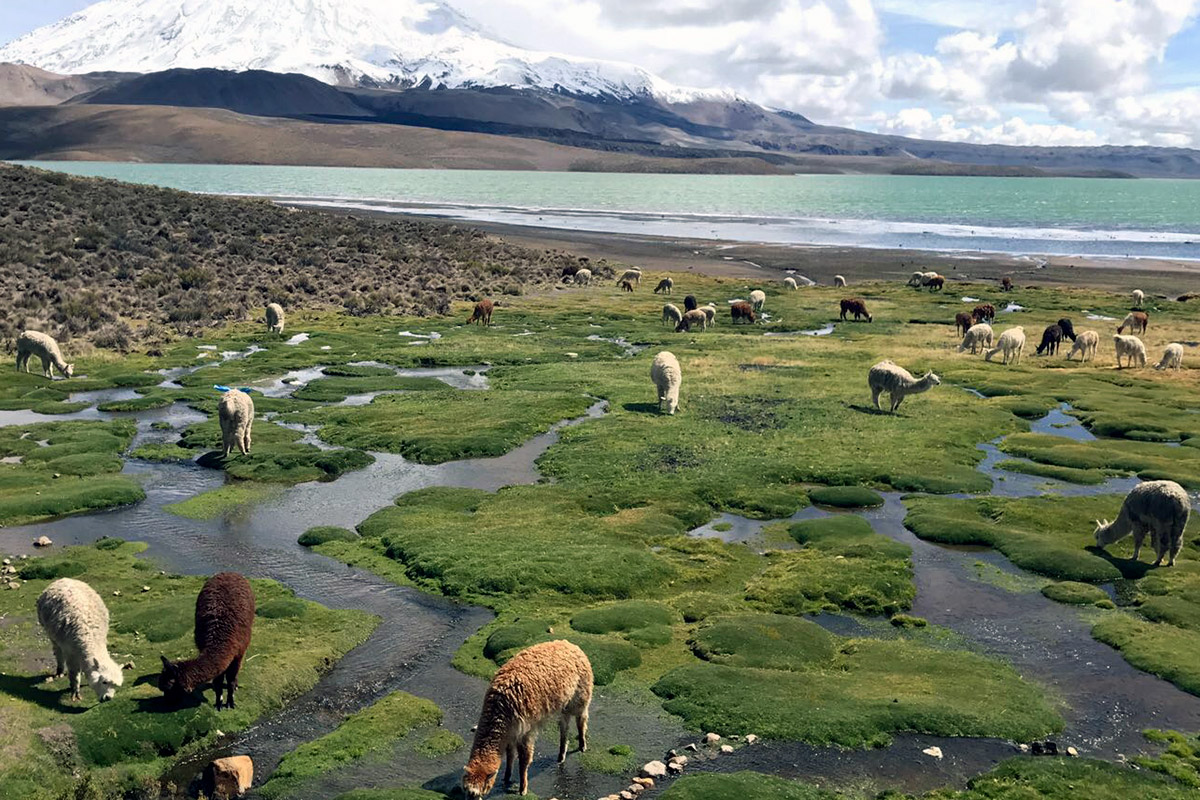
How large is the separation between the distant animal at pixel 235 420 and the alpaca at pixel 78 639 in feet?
43.6

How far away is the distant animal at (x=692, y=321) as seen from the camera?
5588 cm

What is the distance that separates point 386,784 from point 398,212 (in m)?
148

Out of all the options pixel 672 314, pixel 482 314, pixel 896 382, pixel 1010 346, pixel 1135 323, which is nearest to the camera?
pixel 896 382

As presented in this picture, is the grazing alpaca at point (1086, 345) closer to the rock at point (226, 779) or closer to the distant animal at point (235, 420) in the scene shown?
the distant animal at point (235, 420)

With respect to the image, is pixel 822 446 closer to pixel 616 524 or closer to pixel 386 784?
pixel 616 524

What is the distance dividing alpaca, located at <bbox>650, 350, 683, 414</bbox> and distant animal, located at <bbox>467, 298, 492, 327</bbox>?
22.1 meters

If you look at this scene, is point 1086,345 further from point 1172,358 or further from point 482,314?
point 482,314

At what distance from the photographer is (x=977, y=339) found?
164 ft

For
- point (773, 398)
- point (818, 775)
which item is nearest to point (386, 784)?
Answer: point (818, 775)

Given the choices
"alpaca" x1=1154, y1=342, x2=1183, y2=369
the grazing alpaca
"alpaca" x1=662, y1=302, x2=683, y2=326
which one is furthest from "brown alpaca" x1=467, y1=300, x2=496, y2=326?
"alpaca" x1=1154, y1=342, x2=1183, y2=369

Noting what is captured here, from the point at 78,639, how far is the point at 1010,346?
4461 centimetres

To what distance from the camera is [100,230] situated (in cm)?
7050

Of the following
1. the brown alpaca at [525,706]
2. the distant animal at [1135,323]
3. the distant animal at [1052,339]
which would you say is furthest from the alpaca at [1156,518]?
the distant animal at [1135,323]

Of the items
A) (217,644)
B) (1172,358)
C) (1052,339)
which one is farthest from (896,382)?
(217,644)
